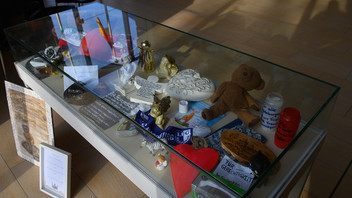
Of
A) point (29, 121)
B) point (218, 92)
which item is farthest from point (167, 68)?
point (29, 121)

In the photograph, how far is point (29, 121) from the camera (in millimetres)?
1945

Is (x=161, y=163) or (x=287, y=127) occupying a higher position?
(x=287, y=127)

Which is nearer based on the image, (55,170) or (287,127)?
(287,127)

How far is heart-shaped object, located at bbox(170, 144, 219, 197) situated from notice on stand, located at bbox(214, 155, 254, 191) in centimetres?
3

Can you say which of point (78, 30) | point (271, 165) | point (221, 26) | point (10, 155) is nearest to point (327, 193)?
point (271, 165)

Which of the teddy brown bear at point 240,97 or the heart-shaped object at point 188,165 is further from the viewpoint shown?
the teddy brown bear at point 240,97

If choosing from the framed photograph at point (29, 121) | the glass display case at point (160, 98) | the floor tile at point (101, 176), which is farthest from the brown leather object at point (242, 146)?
the framed photograph at point (29, 121)

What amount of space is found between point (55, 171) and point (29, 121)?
470 millimetres

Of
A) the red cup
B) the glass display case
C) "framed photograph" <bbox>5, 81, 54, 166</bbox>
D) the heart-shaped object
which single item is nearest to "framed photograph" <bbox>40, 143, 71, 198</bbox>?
"framed photograph" <bbox>5, 81, 54, 166</bbox>

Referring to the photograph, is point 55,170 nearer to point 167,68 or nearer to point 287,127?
point 167,68

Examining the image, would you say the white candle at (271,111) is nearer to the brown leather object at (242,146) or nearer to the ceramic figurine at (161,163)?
the brown leather object at (242,146)

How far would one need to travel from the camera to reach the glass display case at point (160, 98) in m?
1.06

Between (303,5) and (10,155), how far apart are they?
168 inches

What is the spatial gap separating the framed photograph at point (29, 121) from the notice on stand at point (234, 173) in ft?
4.17
